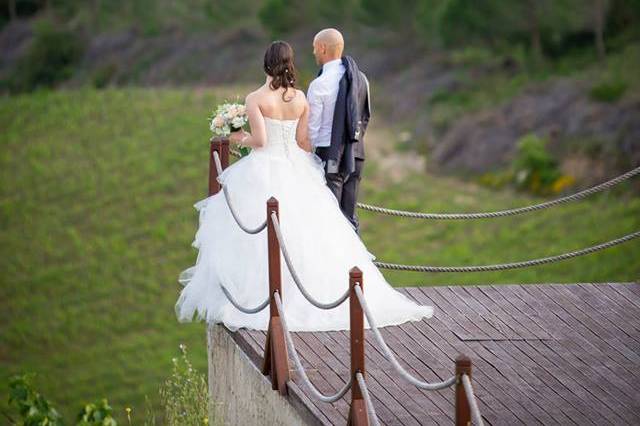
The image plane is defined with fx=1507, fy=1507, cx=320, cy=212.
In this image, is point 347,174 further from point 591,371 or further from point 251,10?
point 251,10

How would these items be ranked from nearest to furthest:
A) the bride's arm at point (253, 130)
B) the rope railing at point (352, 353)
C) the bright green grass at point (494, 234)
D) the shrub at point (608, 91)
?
the rope railing at point (352, 353)
the bride's arm at point (253, 130)
the bright green grass at point (494, 234)
the shrub at point (608, 91)

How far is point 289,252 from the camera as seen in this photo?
9.63 metres

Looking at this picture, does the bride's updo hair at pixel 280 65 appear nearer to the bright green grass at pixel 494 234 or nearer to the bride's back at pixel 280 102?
the bride's back at pixel 280 102

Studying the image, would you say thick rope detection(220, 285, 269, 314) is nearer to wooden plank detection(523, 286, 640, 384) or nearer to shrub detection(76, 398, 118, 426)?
shrub detection(76, 398, 118, 426)

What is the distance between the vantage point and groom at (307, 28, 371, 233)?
32.5 ft

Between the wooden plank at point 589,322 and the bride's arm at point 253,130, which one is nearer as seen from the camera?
the wooden plank at point 589,322

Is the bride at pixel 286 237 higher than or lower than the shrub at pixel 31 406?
higher

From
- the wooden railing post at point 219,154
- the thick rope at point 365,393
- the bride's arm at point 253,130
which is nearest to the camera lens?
the thick rope at point 365,393

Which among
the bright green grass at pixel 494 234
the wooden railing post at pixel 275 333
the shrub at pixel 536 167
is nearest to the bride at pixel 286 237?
the wooden railing post at pixel 275 333

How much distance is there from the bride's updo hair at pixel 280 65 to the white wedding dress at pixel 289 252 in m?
0.30

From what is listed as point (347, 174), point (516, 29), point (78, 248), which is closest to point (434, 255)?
point (78, 248)

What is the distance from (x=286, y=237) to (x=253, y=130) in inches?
29.5

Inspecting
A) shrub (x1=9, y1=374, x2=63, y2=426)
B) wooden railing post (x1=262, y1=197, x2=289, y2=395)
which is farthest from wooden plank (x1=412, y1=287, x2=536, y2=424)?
shrub (x1=9, y1=374, x2=63, y2=426)

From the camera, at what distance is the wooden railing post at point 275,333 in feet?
28.7
